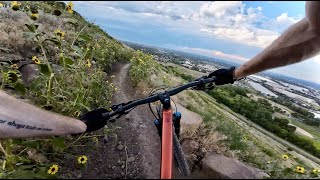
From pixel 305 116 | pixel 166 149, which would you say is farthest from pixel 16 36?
pixel 166 149

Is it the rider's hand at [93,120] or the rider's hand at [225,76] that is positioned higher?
the rider's hand at [225,76]

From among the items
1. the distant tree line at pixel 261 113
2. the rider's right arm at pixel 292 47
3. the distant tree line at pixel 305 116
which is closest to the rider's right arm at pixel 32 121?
the rider's right arm at pixel 292 47

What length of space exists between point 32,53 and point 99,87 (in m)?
3.38

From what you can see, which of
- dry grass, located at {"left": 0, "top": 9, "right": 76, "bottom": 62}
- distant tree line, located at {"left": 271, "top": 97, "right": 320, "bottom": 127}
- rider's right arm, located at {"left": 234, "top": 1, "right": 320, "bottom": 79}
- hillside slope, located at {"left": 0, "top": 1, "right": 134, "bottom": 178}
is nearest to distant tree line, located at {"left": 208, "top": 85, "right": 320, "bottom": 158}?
distant tree line, located at {"left": 271, "top": 97, "right": 320, "bottom": 127}

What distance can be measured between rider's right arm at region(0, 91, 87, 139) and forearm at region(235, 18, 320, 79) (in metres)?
1.23

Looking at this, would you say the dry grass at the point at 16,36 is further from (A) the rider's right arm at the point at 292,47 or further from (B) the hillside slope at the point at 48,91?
(A) the rider's right arm at the point at 292,47

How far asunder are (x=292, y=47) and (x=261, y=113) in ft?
8.66

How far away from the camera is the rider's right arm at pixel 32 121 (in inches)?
89.4

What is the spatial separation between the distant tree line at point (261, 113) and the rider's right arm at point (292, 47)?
5.58ft

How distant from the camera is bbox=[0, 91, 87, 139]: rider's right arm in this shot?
2.27 m

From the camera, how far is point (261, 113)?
4734 millimetres

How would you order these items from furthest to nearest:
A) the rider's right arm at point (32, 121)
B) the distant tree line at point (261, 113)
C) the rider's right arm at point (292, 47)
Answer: the distant tree line at point (261, 113), the rider's right arm at point (32, 121), the rider's right arm at point (292, 47)

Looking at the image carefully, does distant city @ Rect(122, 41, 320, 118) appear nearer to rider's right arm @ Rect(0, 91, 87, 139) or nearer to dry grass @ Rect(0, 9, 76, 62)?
rider's right arm @ Rect(0, 91, 87, 139)

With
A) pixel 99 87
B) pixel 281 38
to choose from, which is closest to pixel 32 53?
pixel 99 87
